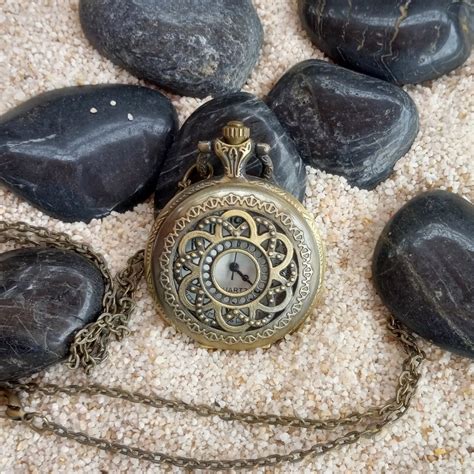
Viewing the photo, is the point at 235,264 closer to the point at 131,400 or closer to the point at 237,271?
the point at 237,271

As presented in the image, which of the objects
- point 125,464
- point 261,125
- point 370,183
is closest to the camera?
point 125,464

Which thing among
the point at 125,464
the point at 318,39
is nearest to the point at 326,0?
the point at 318,39

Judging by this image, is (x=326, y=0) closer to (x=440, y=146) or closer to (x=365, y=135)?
(x=365, y=135)

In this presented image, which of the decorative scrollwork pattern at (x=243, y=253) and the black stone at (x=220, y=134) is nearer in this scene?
the decorative scrollwork pattern at (x=243, y=253)

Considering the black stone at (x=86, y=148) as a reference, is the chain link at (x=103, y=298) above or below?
below

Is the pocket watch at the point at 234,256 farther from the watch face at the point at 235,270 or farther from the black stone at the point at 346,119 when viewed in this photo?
the black stone at the point at 346,119

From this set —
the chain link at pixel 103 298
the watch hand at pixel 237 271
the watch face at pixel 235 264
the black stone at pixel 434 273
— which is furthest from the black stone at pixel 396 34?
the chain link at pixel 103 298
